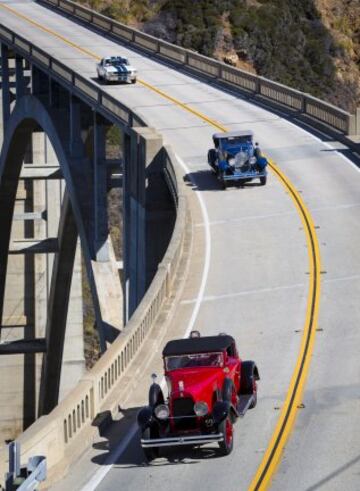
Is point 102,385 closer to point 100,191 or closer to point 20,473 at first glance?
point 20,473

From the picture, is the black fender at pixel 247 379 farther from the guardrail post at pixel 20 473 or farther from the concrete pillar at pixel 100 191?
the concrete pillar at pixel 100 191

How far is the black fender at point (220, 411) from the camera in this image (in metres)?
18.3

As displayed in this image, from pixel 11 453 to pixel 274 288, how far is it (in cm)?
1381

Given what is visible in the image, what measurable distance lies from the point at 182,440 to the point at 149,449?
59 cm

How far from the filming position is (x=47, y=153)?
65875 mm

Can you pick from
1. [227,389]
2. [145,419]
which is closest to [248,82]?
[227,389]

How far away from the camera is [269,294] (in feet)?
88.9

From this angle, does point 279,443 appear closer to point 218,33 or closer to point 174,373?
point 174,373

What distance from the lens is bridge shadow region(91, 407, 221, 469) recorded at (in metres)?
18.6

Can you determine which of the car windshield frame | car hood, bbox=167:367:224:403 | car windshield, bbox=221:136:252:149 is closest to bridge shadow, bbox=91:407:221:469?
car hood, bbox=167:367:224:403

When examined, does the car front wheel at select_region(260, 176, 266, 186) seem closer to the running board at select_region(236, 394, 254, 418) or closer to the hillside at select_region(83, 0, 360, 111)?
the running board at select_region(236, 394, 254, 418)

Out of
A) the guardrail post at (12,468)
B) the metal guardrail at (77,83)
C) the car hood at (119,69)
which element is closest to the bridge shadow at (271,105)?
the car hood at (119,69)

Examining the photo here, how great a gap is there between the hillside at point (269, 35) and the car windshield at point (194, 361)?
77.7 metres

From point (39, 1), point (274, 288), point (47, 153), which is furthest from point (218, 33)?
point (274, 288)
